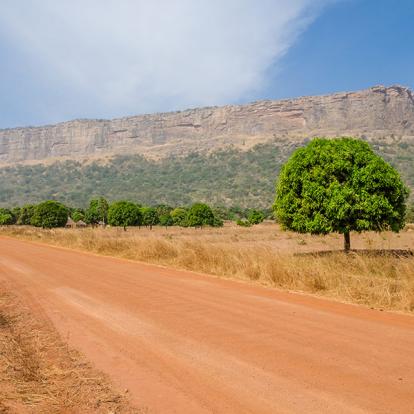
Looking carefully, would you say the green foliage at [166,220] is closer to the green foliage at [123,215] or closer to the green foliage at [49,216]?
the green foliage at [123,215]

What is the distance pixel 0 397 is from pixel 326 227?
16606 mm

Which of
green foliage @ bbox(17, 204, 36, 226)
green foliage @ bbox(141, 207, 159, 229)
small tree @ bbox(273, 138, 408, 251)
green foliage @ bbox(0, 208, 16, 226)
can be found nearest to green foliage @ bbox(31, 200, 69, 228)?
green foliage @ bbox(141, 207, 159, 229)

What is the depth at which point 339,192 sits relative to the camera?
60.9 ft

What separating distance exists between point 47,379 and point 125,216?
68.8 m

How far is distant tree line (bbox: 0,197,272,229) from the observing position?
7306 cm

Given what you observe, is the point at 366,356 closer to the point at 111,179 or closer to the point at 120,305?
the point at 120,305

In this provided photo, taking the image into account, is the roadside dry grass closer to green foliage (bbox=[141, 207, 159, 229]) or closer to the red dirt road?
the red dirt road

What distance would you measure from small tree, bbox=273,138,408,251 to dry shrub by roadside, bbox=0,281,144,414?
1486 centimetres

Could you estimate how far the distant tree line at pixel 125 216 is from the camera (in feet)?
240

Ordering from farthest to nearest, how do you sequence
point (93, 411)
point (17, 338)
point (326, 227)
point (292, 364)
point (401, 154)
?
point (401, 154)
point (326, 227)
point (17, 338)
point (292, 364)
point (93, 411)

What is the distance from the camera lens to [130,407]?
3.55 m

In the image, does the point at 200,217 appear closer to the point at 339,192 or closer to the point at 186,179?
the point at 339,192

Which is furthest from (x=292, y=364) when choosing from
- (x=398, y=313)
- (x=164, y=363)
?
(x=398, y=313)

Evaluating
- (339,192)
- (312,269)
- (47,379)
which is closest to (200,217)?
→ (339,192)
